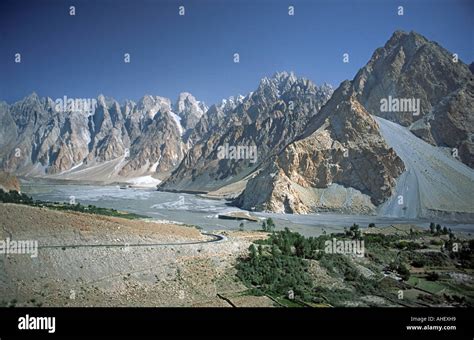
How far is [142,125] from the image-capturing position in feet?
517

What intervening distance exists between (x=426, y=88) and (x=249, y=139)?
145ft

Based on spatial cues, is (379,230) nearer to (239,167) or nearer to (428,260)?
(428,260)

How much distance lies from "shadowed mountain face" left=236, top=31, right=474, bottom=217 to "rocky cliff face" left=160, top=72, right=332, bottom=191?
3045cm

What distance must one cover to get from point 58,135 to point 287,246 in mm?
144777

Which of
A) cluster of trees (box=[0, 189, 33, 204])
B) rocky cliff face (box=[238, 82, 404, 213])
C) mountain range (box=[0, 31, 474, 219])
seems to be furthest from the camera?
rocky cliff face (box=[238, 82, 404, 213])

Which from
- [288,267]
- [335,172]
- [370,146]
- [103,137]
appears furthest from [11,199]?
[103,137]

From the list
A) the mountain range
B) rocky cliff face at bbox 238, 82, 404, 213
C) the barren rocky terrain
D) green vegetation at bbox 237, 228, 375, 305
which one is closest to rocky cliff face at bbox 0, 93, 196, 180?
the mountain range

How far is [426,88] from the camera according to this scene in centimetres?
5131

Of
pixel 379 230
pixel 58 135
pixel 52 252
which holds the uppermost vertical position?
pixel 58 135

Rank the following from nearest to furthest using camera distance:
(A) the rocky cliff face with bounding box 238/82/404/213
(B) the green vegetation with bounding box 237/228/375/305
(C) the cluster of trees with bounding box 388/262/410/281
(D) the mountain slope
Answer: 1. (B) the green vegetation with bounding box 237/228/375/305
2. (C) the cluster of trees with bounding box 388/262/410/281
3. (D) the mountain slope
4. (A) the rocky cliff face with bounding box 238/82/404/213

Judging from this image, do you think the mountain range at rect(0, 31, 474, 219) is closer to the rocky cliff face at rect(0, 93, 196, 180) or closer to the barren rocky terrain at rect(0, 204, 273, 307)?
the barren rocky terrain at rect(0, 204, 273, 307)

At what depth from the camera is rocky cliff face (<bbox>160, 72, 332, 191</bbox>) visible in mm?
83781

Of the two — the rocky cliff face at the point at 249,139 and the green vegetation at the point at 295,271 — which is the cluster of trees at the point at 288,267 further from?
the rocky cliff face at the point at 249,139
